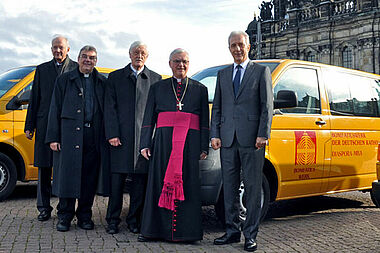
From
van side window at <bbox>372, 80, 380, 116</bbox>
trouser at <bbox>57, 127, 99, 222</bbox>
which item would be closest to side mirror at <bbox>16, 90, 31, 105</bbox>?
trouser at <bbox>57, 127, 99, 222</bbox>

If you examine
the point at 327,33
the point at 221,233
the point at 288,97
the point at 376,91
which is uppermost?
the point at 327,33

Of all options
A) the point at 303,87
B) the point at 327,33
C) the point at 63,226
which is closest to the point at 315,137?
the point at 303,87

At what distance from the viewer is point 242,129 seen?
5.33 m

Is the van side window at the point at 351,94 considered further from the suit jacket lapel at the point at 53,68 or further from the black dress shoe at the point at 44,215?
the black dress shoe at the point at 44,215

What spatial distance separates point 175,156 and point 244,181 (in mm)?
790

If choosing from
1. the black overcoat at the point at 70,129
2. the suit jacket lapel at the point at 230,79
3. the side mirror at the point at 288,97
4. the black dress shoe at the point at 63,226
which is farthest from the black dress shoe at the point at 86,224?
the side mirror at the point at 288,97

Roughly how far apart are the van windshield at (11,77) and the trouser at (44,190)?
83.8 inches

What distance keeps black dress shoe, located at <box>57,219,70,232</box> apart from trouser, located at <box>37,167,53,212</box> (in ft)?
2.23

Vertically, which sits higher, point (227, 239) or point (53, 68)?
point (53, 68)

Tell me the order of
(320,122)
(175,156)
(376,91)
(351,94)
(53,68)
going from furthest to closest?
1. (376,91)
2. (351,94)
3. (320,122)
4. (53,68)
5. (175,156)

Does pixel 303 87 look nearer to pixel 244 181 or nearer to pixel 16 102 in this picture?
pixel 244 181

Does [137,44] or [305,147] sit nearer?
[137,44]

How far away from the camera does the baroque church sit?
128 ft

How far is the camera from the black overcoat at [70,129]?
5973 mm
